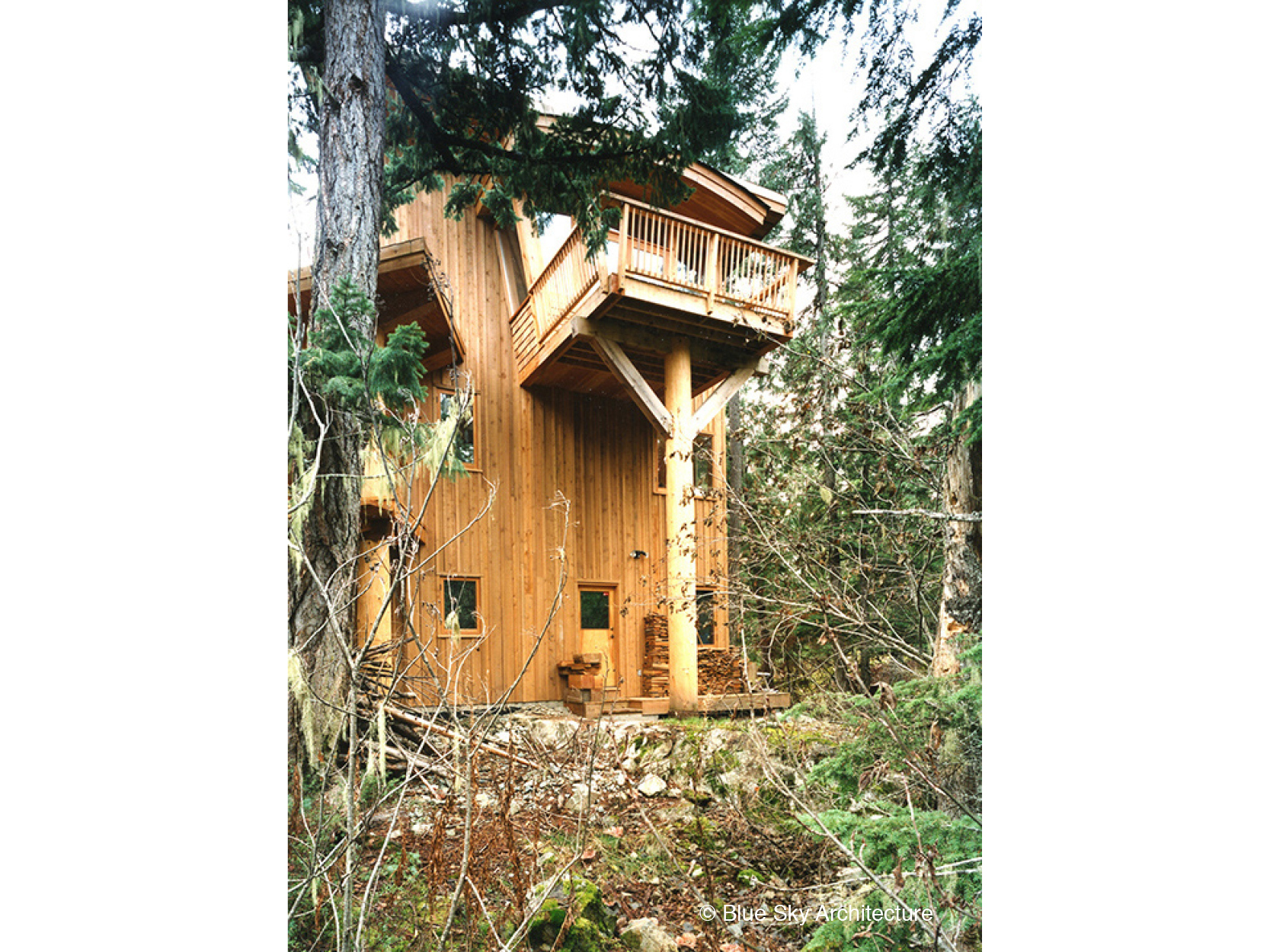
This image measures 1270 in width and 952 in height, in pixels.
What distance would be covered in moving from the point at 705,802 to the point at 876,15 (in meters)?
2.13

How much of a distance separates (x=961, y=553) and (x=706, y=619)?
686 millimetres

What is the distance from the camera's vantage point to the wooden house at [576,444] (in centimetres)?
167

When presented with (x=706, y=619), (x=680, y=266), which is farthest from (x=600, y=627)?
(x=680, y=266)

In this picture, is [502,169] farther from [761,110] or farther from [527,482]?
[527,482]

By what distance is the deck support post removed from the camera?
1.77 meters

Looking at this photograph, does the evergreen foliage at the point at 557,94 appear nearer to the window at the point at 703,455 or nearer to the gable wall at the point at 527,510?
the gable wall at the point at 527,510

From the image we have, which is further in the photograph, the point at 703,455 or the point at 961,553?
the point at 703,455

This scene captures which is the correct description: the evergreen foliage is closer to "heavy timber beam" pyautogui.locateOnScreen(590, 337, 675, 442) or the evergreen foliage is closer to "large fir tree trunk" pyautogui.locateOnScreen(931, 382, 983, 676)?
"heavy timber beam" pyautogui.locateOnScreen(590, 337, 675, 442)

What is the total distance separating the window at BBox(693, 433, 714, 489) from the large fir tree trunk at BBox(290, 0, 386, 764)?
2.87 ft

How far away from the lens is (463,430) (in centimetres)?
175

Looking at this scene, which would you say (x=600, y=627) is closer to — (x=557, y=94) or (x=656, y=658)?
(x=656, y=658)

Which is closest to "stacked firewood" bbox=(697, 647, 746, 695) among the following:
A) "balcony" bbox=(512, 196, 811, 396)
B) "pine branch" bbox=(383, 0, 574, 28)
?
"balcony" bbox=(512, 196, 811, 396)
